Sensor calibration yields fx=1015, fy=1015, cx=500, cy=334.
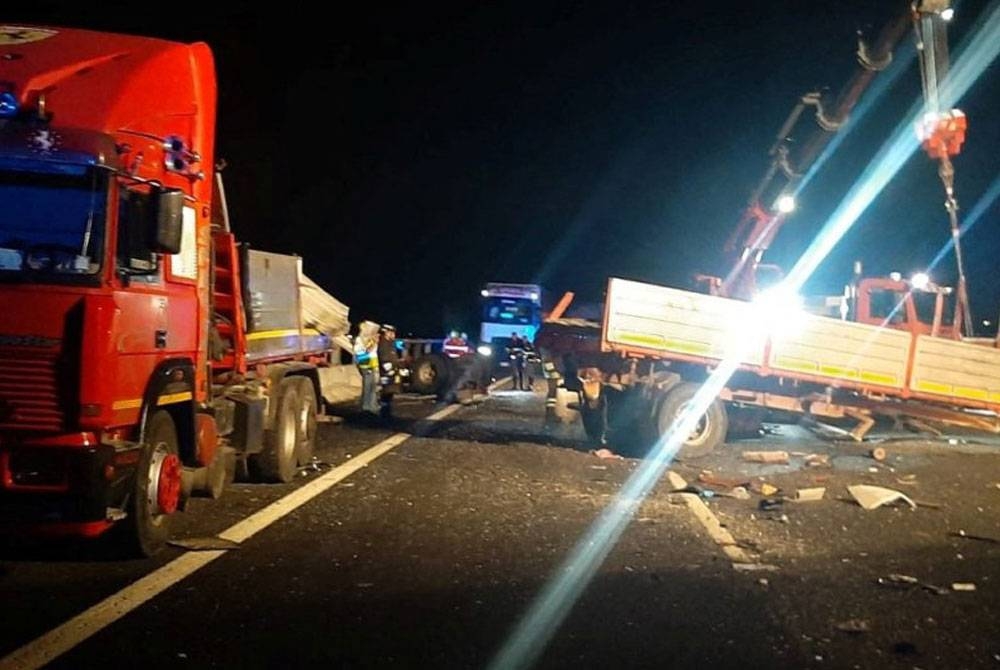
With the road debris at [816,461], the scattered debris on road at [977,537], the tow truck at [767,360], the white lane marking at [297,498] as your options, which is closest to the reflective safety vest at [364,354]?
the white lane marking at [297,498]

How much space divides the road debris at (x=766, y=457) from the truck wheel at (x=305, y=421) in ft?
18.6

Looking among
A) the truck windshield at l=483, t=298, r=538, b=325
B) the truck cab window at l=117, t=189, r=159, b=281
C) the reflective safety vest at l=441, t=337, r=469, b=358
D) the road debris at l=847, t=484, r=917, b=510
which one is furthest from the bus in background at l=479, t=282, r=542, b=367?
the truck cab window at l=117, t=189, r=159, b=281

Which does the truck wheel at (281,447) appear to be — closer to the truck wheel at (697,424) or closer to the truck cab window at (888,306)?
the truck wheel at (697,424)

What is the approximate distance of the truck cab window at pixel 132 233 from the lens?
678cm

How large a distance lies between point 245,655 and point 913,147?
51.0ft

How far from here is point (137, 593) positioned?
648 cm

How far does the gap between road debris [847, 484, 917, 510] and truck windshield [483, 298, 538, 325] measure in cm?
2398

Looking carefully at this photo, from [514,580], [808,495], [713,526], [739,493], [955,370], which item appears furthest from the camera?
[955,370]

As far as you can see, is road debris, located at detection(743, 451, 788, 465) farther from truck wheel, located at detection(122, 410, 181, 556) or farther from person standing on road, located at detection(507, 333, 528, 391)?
person standing on road, located at detection(507, 333, 528, 391)

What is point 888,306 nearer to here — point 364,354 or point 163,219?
point 364,354

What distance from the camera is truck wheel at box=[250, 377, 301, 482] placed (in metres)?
10.8

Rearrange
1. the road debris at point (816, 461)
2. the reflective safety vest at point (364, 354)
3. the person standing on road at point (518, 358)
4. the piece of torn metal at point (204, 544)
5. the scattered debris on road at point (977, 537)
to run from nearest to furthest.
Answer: the piece of torn metal at point (204, 544) → the scattered debris on road at point (977, 537) → the road debris at point (816, 461) → the reflective safety vest at point (364, 354) → the person standing on road at point (518, 358)

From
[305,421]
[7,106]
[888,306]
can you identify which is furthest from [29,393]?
[888,306]

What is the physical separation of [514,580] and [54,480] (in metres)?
3.10
